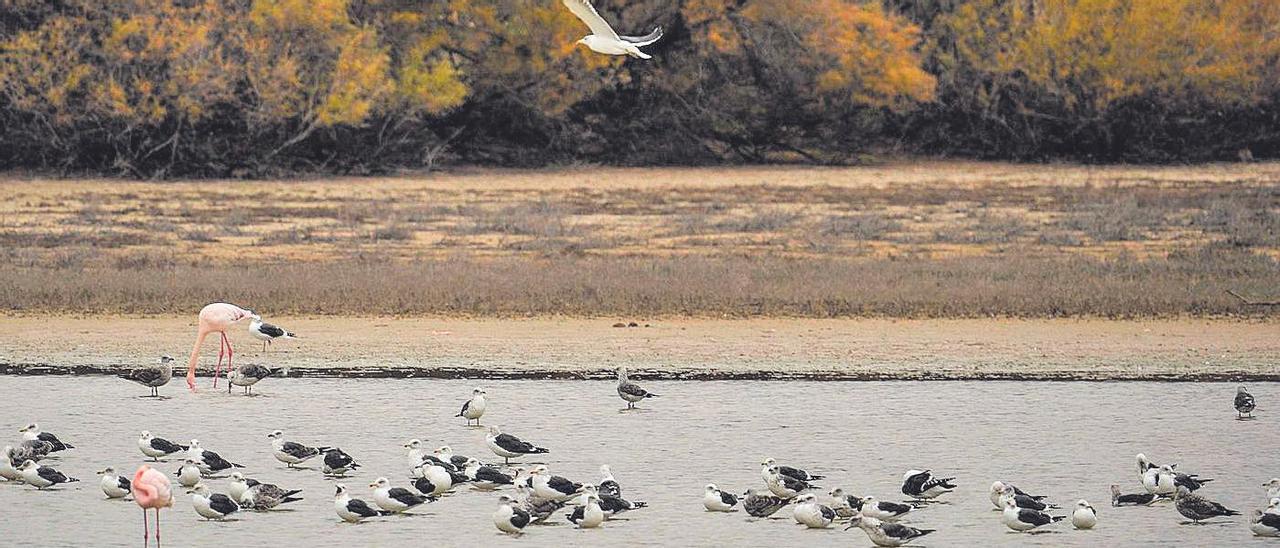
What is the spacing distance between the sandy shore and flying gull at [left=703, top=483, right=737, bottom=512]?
4.25 meters

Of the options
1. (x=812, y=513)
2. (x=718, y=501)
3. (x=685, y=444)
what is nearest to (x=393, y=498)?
(x=718, y=501)

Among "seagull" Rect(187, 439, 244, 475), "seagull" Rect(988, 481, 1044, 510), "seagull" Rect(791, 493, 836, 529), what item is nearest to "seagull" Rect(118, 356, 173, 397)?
"seagull" Rect(187, 439, 244, 475)

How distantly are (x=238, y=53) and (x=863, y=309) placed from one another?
2007cm

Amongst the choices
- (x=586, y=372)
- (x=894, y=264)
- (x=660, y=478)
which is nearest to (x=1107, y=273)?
(x=894, y=264)

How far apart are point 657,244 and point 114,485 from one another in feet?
42.6

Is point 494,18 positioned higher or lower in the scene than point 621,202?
higher

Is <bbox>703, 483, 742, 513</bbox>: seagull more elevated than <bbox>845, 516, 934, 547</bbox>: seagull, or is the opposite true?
<bbox>845, 516, 934, 547</bbox>: seagull

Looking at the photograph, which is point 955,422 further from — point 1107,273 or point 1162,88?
point 1162,88

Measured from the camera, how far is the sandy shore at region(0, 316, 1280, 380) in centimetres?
1420

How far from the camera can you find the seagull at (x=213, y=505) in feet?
31.1

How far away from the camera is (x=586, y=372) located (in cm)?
1418

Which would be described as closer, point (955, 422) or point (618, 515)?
point (618, 515)

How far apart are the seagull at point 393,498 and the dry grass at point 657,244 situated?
7.22 metres

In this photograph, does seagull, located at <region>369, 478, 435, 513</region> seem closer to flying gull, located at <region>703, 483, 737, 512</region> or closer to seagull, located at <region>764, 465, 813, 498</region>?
flying gull, located at <region>703, 483, 737, 512</region>
